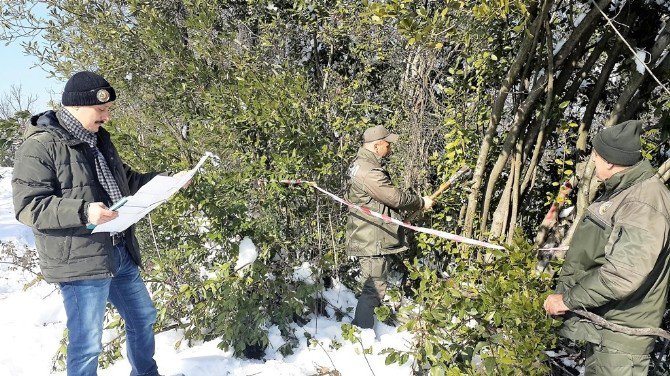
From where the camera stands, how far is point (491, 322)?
256 centimetres

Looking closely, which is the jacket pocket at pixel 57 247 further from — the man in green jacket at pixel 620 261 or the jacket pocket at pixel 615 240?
the jacket pocket at pixel 615 240

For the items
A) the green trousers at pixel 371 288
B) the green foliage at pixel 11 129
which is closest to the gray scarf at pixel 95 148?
the green foliage at pixel 11 129

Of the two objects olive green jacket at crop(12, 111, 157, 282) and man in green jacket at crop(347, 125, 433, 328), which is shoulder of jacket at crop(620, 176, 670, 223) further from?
olive green jacket at crop(12, 111, 157, 282)

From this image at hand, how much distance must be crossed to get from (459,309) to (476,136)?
1.77m

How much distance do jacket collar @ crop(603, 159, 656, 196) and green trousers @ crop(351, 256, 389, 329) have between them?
214 cm

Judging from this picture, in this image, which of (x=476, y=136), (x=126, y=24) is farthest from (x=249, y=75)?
(x=476, y=136)

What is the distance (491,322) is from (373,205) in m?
1.53

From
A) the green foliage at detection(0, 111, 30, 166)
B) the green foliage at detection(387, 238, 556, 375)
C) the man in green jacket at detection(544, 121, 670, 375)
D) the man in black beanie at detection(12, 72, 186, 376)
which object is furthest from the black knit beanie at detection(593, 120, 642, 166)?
the green foliage at detection(0, 111, 30, 166)

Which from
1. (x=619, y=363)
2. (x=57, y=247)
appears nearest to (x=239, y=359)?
(x=57, y=247)

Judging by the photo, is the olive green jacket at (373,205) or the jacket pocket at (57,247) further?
the olive green jacket at (373,205)

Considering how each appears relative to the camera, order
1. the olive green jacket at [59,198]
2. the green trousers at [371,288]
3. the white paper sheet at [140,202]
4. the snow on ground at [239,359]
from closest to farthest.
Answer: the olive green jacket at [59,198] → the white paper sheet at [140,202] → the snow on ground at [239,359] → the green trousers at [371,288]

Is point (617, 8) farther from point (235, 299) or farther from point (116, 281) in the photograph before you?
point (116, 281)

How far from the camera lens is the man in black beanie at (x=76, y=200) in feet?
7.14

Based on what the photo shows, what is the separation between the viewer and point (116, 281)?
8.93 ft
